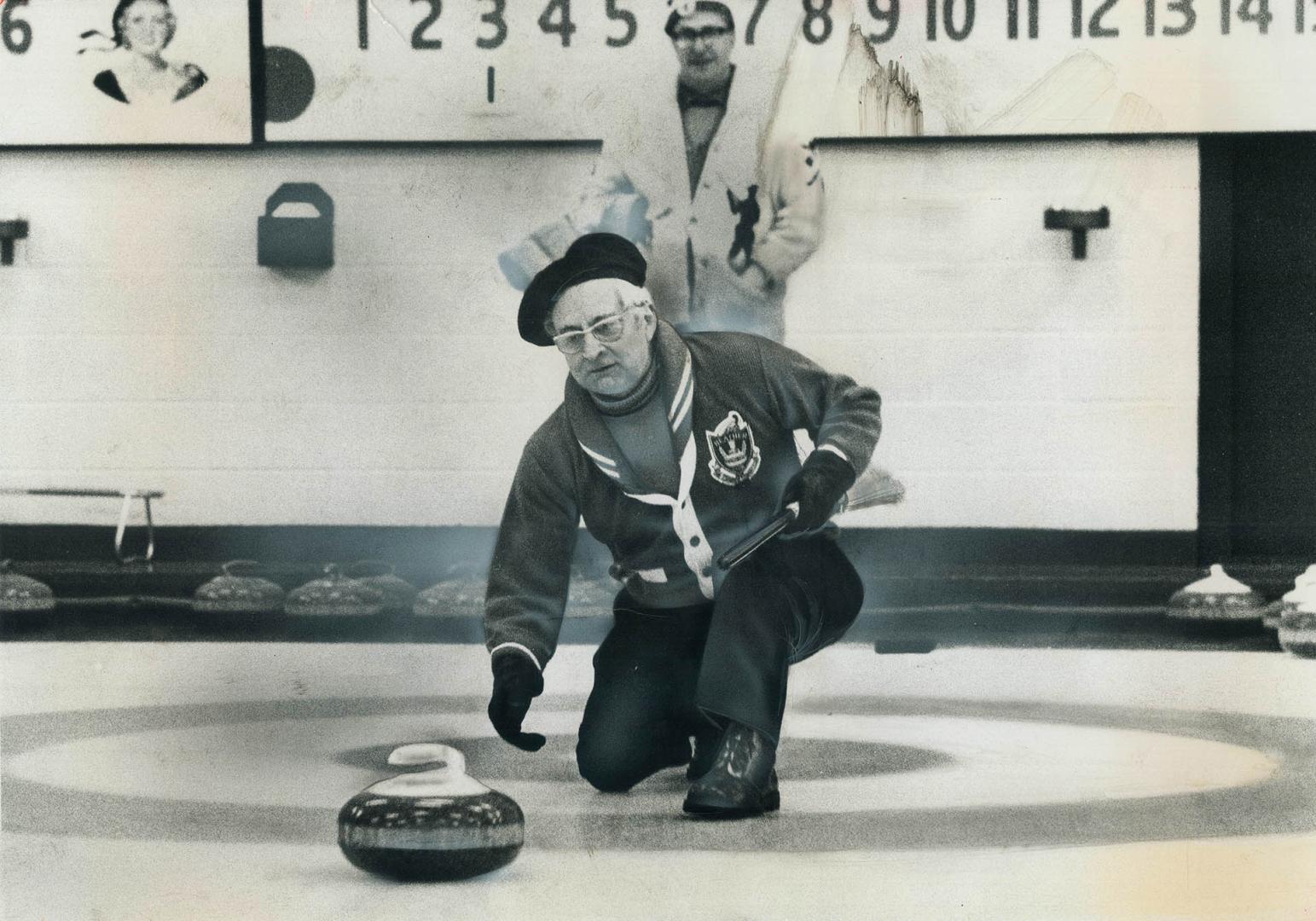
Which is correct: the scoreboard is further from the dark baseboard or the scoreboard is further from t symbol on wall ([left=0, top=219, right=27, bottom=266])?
the dark baseboard

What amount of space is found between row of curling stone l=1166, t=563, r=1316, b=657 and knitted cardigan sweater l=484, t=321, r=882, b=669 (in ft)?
4.51

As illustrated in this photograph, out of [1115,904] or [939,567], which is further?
[939,567]

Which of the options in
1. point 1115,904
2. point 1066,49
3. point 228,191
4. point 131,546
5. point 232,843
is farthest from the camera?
point 228,191

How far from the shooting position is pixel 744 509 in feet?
7.59

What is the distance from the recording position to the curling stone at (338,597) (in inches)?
131

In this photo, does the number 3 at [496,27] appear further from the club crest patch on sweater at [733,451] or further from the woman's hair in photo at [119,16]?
the club crest patch on sweater at [733,451]

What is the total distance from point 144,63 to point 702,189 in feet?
3.40

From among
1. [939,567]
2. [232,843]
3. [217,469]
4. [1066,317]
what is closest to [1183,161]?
[1066,317]

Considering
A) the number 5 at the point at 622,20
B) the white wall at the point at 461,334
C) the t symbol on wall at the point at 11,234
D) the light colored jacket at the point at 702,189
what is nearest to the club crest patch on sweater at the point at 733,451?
the light colored jacket at the point at 702,189

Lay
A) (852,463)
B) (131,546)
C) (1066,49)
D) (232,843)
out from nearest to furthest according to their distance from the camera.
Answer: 1. (232,843)
2. (852,463)
3. (1066,49)
4. (131,546)

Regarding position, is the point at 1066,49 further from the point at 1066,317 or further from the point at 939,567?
the point at 939,567

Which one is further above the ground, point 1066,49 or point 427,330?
point 1066,49

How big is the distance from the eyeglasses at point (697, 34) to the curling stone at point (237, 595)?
1.26 meters

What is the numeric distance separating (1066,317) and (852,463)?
1690mm
